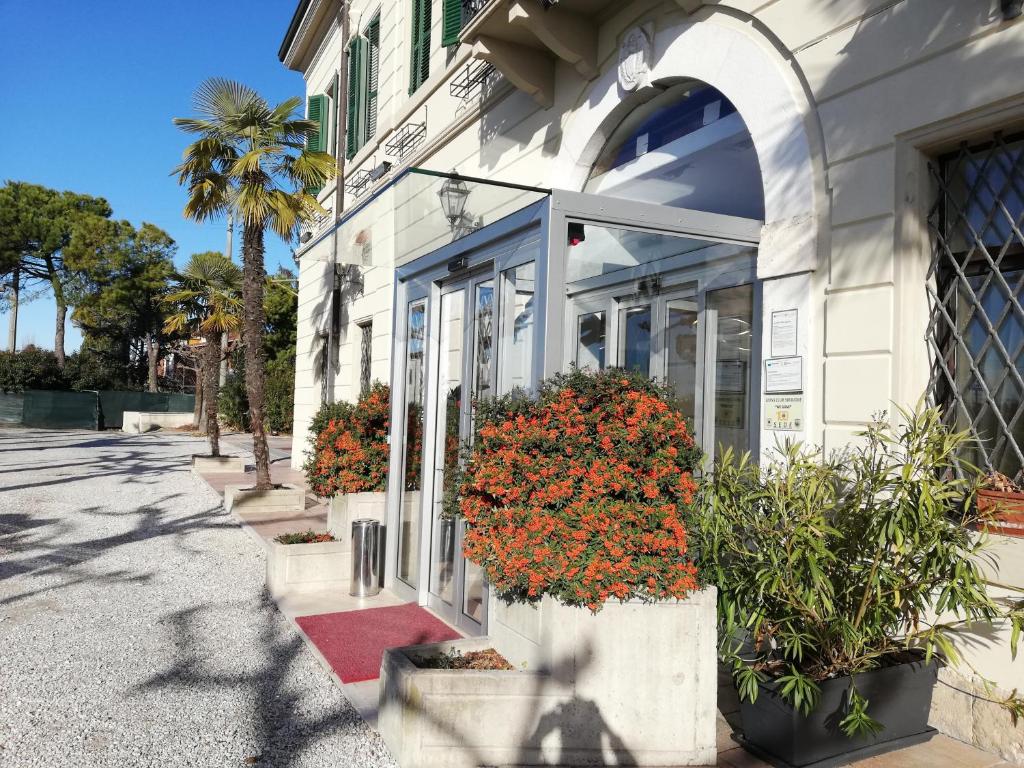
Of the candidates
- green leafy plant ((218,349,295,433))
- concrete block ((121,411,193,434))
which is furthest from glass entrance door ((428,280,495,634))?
concrete block ((121,411,193,434))

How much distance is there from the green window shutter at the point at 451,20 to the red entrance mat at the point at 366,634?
20.4 feet

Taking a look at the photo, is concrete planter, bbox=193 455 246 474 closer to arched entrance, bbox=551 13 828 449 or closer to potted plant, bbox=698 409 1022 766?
arched entrance, bbox=551 13 828 449

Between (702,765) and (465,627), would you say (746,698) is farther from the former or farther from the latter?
(465,627)

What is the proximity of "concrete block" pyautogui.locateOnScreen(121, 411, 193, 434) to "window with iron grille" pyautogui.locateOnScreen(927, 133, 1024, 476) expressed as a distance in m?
32.8

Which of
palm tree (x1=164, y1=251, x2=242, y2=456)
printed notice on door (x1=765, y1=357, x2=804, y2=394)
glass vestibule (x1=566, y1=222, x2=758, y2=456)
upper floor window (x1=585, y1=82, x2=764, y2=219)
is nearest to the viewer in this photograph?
printed notice on door (x1=765, y1=357, x2=804, y2=394)

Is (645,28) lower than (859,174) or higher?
higher

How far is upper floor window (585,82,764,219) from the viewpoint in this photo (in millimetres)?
5715

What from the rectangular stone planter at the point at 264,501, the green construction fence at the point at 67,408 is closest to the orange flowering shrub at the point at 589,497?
the rectangular stone planter at the point at 264,501

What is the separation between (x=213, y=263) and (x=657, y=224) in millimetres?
17147

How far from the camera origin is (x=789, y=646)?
337 centimetres

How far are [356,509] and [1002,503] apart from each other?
5009 millimetres

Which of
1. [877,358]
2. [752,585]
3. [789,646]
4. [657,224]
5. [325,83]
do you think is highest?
[325,83]

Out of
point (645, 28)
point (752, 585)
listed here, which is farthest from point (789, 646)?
point (645, 28)

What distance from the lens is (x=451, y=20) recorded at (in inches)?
344
